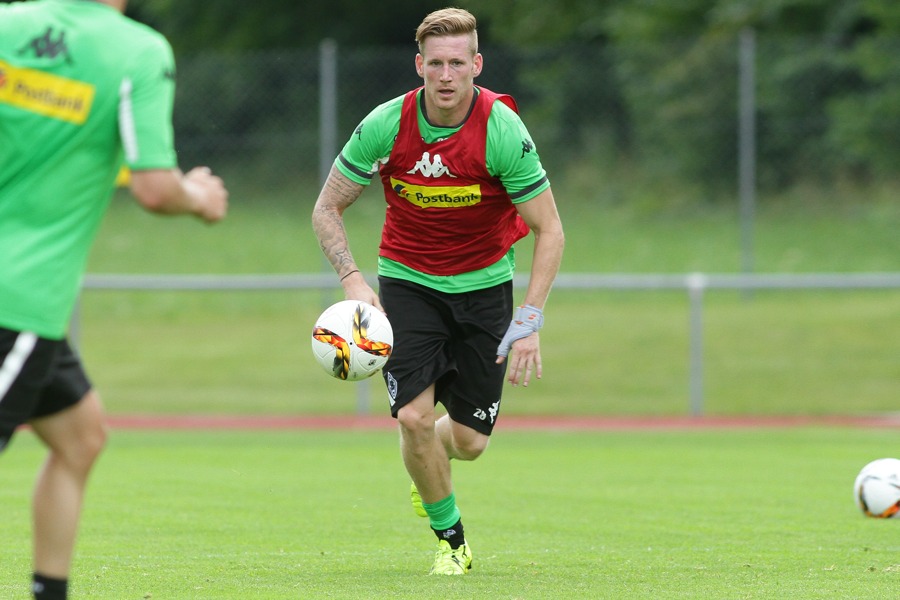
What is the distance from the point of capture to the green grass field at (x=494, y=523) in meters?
6.22

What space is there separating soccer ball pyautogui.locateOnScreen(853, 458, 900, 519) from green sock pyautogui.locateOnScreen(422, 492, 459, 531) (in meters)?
2.55

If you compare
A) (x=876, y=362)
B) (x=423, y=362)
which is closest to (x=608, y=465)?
(x=423, y=362)

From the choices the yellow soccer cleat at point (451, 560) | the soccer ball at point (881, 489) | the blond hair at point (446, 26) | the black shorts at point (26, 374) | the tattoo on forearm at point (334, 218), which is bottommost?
the soccer ball at point (881, 489)

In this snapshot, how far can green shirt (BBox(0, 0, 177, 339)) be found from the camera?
4188mm

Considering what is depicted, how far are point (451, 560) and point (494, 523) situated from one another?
1.69 meters

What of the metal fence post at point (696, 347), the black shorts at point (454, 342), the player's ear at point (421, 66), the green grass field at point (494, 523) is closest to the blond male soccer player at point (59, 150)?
the green grass field at point (494, 523)

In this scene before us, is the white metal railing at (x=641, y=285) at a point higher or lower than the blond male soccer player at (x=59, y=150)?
lower

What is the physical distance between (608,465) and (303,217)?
9051 mm

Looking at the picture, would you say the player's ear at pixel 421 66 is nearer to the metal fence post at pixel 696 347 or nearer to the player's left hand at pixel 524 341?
the player's left hand at pixel 524 341

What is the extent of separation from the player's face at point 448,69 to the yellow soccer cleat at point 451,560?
1948 mm

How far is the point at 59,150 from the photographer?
4.21m

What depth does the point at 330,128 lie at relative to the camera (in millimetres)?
16875

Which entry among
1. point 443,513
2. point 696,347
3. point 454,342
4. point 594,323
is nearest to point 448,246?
point 454,342

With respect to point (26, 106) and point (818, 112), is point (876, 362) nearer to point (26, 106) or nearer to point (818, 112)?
point (818, 112)
